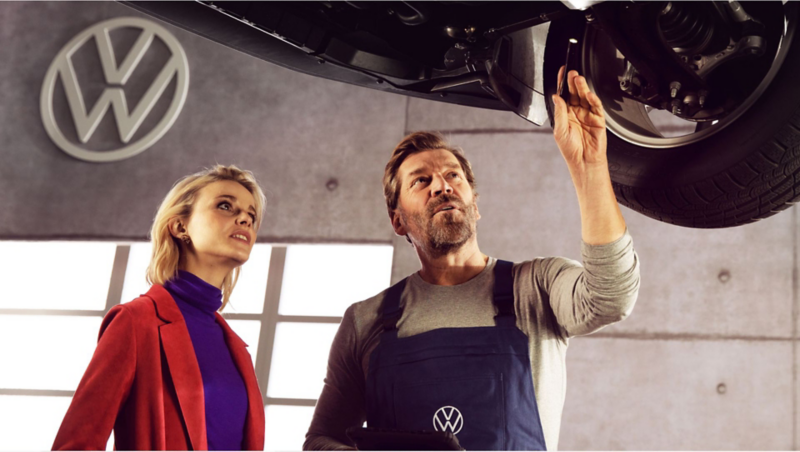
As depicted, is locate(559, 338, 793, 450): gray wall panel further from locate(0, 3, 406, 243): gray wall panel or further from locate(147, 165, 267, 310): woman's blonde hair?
locate(147, 165, 267, 310): woman's blonde hair

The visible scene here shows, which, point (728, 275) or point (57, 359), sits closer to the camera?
point (728, 275)

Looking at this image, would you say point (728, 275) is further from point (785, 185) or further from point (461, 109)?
point (785, 185)

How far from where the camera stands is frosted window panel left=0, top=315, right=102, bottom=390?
4.95 meters

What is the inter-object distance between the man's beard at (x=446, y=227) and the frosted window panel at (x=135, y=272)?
3687 mm

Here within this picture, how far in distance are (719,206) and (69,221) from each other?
462 centimetres

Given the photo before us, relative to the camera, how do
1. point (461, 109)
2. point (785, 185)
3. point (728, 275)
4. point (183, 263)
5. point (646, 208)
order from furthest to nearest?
point (461, 109)
point (728, 275)
point (183, 263)
point (646, 208)
point (785, 185)

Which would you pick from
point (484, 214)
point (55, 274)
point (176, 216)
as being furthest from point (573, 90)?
point (55, 274)

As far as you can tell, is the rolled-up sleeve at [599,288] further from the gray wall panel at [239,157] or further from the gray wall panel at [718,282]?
the gray wall panel at [239,157]

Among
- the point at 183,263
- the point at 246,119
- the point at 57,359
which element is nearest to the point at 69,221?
the point at 57,359

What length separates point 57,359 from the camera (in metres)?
5.00

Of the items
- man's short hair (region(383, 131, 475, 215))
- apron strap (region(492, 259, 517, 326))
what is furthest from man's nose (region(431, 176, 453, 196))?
apron strap (region(492, 259, 517, 326))

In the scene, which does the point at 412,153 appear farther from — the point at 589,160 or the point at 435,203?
the point at 589,160

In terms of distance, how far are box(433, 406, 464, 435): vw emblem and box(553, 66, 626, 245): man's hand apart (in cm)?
44

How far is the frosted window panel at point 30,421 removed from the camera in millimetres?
4855
